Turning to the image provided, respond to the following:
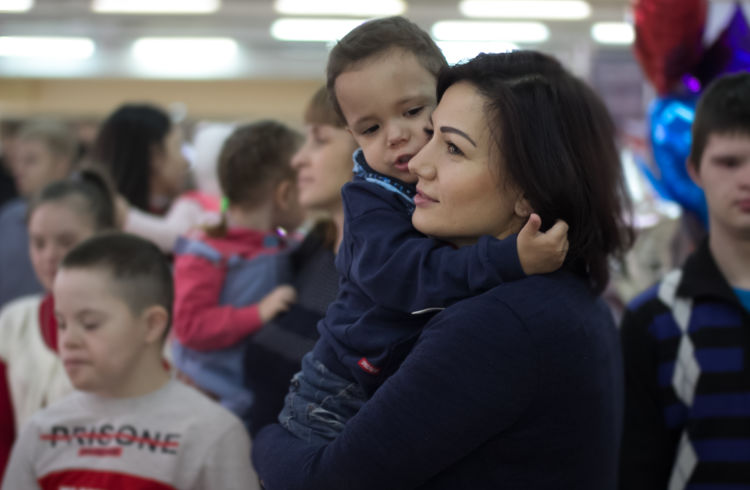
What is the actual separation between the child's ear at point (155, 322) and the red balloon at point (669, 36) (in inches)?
60.6

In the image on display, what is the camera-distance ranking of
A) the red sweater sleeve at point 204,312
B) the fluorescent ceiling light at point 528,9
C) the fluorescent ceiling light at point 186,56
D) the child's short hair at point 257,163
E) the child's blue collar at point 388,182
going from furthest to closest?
the fluorescent ceiling light at point 186,56 → the fluorescent ceiling light at point 528,9 → the child's short hair at point 257,163 → the red sweater sleeve at point 204,312 → the child's blue collar at point 388,182

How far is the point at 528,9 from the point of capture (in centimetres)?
605

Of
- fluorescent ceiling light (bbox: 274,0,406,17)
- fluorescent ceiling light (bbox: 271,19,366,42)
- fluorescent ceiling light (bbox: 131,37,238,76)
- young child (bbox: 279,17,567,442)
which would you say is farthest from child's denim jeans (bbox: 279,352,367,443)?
fluorescent ceiling light (bbox: 131,37,238,76)

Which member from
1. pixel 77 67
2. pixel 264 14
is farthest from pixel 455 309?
pixel 77 67

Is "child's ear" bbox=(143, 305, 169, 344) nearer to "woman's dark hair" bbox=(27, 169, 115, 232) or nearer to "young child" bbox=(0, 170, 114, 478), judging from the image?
"young child" bbox=(0, 170, 114, 478)

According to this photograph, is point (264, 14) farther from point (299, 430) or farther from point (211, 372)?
point (299, 430)

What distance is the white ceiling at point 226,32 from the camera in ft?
20.4

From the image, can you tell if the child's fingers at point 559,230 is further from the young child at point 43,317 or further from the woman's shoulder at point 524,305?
the young child at point 43,317

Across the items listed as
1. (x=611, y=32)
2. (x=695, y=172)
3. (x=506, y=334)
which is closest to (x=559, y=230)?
(x=506, y=334)

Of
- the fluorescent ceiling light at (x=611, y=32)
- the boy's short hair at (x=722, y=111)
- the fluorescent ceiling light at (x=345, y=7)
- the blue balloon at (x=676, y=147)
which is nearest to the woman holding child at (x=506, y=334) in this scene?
A: the boy's short hair at (x=722, y=111)

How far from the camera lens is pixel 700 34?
2.37 m

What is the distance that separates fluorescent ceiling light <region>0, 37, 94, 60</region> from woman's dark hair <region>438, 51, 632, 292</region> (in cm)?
Result: 726

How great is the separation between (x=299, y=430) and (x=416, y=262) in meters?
0.36

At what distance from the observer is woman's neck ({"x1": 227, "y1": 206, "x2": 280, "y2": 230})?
2.45 metres
